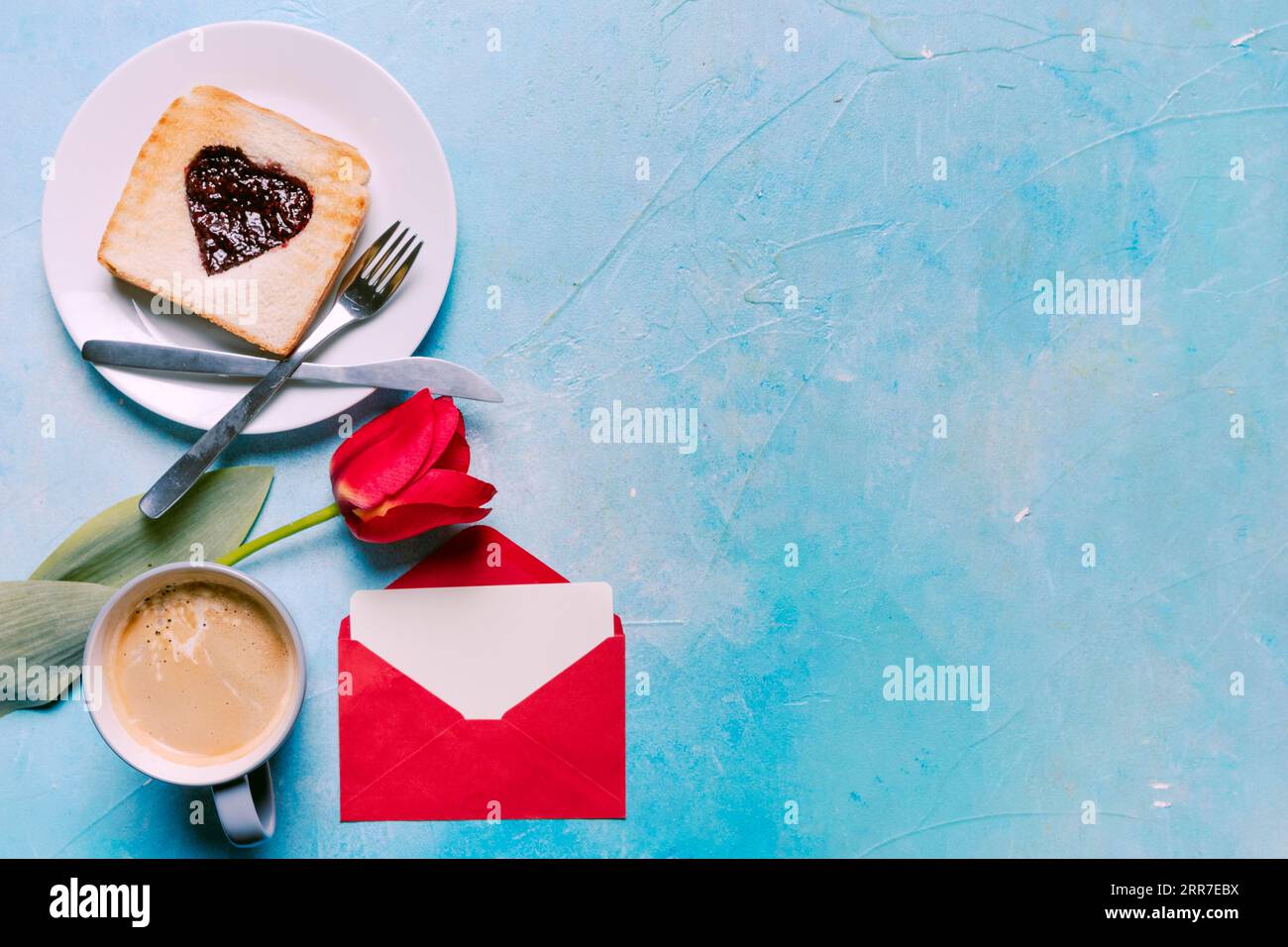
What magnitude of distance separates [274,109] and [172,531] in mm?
318

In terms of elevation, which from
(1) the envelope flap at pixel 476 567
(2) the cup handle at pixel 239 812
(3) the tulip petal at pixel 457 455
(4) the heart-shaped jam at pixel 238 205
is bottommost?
(2) the cup handle at pixel 239 812

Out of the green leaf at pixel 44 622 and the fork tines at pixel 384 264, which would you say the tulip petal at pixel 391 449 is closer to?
the fork tines at pixel 384 264

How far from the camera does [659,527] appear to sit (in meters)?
0.69

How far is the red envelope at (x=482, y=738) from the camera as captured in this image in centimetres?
68

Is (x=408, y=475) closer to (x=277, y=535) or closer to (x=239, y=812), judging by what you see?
(x=277, y=535)

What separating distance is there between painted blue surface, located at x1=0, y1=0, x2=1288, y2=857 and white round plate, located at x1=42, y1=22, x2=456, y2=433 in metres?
0.04

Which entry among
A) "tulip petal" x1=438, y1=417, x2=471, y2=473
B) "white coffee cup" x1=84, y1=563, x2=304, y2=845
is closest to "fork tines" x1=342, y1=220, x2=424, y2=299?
"tulip petal" x1=438, y1=417, x2=471, y2=473

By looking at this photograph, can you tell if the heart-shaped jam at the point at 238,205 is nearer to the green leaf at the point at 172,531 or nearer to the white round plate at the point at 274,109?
the white round plate at the point at 274,109

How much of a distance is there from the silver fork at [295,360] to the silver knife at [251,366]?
0.05 ft

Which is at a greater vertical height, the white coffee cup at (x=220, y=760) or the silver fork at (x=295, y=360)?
the silver fork at (x=295, y=360)

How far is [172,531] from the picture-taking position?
669 millimetres

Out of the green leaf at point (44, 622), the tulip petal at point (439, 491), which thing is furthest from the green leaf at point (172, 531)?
the tulip petal at point (439, 491)

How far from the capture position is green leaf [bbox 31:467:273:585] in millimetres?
668
